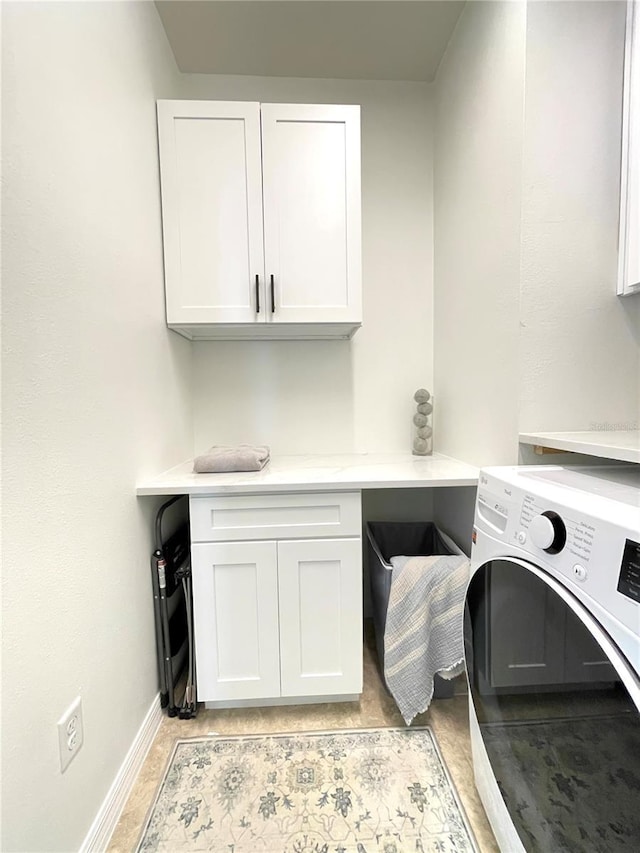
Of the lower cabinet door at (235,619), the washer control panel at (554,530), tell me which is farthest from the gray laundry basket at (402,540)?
the washer control panel at (554,530)

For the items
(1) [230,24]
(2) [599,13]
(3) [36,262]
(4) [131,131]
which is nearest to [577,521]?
(3) [36,262]

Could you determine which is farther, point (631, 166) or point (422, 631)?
point (422, 631)

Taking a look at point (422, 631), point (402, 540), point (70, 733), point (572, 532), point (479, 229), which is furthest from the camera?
point (402, 540)

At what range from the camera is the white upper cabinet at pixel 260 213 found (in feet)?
4.88

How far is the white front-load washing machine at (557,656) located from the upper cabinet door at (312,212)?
1.00m

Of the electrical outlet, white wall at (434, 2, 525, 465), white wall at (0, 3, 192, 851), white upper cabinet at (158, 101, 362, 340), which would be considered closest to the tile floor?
white wall at (0, 3, 192, 851)

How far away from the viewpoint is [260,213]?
5.00 feet

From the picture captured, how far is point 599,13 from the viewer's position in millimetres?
1115

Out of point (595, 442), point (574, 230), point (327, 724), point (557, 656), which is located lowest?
point (327, 724)

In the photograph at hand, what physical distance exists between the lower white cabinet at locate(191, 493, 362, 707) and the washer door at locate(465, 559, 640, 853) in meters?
0.48

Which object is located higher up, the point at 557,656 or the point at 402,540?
the point at 557,656

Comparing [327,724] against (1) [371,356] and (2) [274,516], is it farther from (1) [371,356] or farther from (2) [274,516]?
(1) [371,356]

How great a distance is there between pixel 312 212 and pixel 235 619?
1551 mm

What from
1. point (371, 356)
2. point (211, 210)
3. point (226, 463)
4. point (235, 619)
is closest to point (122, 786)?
point (235, 619)
